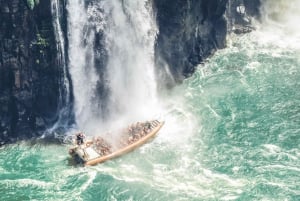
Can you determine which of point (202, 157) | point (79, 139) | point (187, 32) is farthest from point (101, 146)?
point (187, 32)

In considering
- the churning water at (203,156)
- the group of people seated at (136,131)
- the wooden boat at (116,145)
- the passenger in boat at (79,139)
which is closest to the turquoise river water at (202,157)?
the churning water at (203,156)

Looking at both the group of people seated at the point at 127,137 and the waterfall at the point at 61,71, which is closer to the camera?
the group of people seated at the point at 127,137

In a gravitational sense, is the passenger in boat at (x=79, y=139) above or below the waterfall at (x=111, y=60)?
below

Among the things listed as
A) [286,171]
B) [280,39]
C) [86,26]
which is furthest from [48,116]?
[280,39]

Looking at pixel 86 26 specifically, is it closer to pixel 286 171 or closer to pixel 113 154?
pixel 113 154

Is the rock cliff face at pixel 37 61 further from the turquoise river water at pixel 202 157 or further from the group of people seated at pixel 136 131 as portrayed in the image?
the group of people seated at pixel 136 131

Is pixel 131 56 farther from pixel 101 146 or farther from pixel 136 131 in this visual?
pixel 101 146
